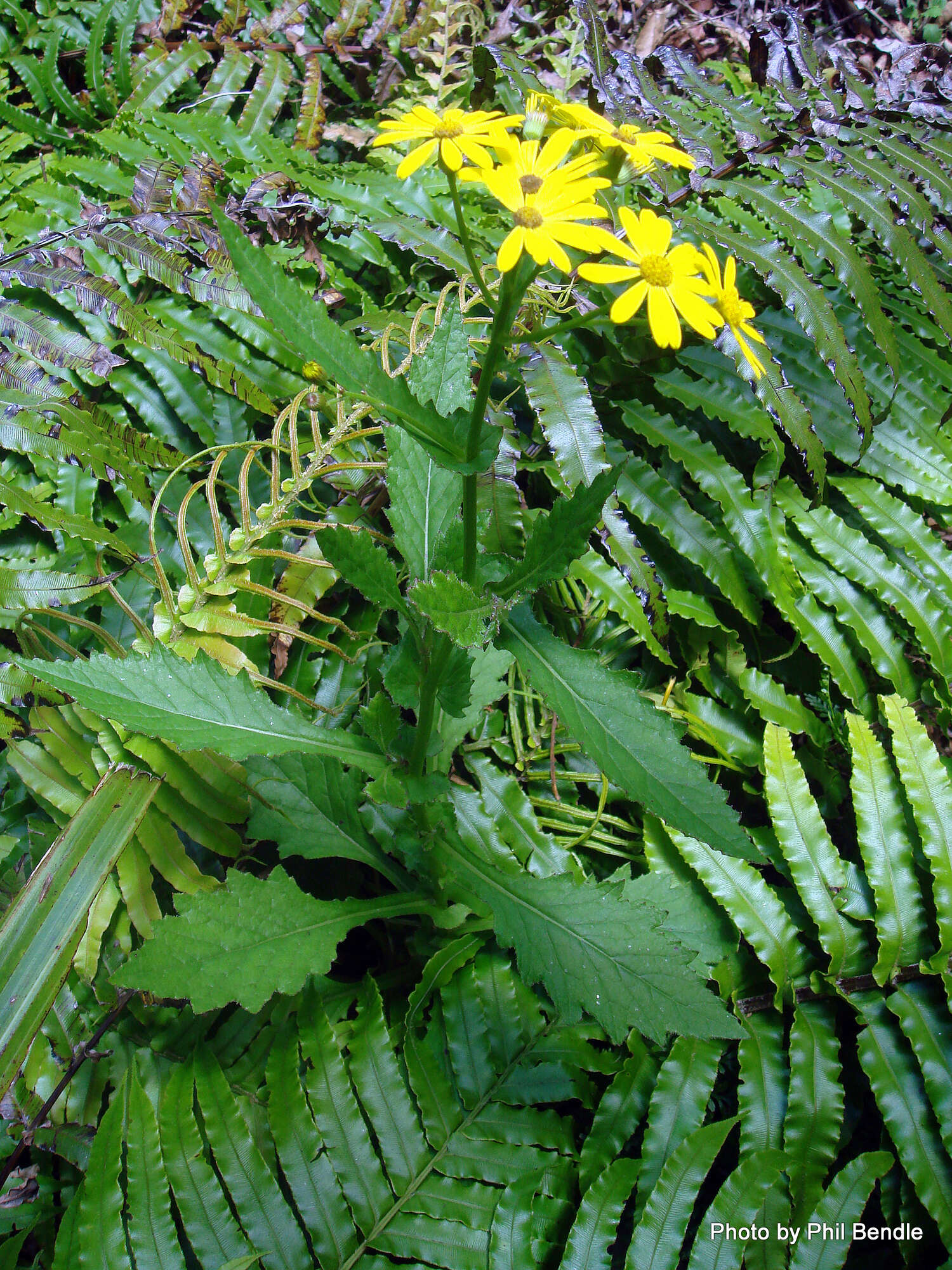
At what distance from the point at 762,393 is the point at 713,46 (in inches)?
97.4

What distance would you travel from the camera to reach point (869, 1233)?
143cm

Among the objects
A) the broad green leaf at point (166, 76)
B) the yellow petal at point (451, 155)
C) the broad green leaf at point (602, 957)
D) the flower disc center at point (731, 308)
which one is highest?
the broad green leaf at point (166, 76)

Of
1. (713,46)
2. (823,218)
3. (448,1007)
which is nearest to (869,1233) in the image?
(448,1007)

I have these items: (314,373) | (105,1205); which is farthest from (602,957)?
(314,373)

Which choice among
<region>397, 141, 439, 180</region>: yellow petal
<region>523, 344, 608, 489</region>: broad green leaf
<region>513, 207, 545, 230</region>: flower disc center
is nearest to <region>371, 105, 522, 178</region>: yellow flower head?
<region>397, 141, 439, 180</region>: yellow petal

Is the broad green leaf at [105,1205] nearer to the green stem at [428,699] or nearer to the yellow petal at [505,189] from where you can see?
the green stem at [428,699]

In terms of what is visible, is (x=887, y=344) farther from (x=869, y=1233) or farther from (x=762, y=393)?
(x=869, y=1233)

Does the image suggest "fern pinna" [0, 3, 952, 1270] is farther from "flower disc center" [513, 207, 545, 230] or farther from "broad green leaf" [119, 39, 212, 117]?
Answer: "broad green leaf" [119, 39, 212, 117]

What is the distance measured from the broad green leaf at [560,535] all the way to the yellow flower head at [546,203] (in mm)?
256

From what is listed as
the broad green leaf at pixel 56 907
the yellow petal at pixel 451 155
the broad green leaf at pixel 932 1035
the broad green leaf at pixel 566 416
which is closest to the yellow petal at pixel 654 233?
the yellow petal at pixel 451 155

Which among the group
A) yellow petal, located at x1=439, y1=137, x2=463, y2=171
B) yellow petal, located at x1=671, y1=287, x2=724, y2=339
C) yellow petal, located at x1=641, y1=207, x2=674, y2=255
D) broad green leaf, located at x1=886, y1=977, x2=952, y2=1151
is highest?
yellow petal, located at x1=439, y1=137, x2=463, y2=171

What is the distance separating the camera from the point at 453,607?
100 centimetres

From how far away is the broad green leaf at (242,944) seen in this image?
1.22m

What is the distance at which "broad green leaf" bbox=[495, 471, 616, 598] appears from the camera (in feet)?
3.20
